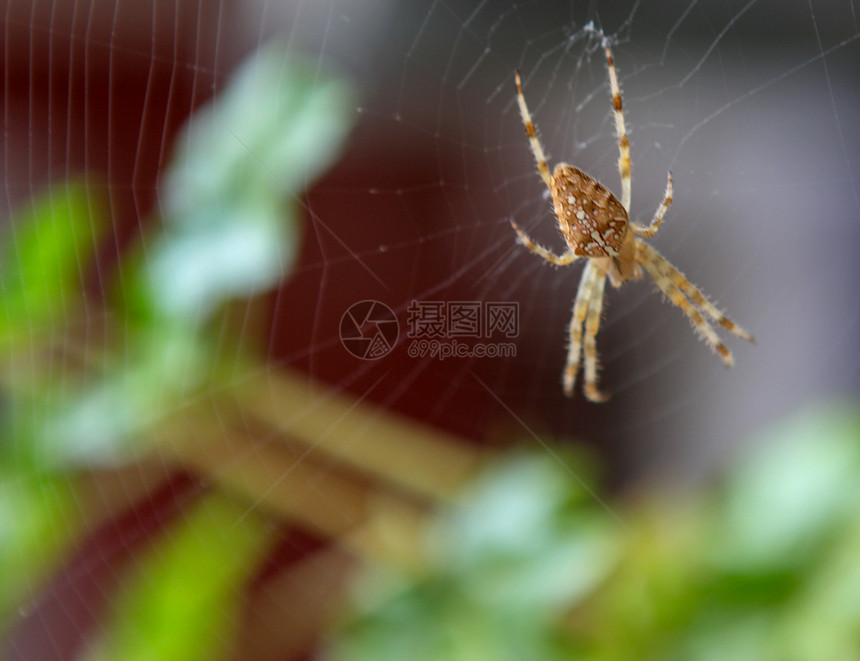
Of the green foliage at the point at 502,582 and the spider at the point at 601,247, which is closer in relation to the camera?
the green foliage at the point at 502,582

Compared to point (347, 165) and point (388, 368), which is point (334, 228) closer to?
point (347, 165)

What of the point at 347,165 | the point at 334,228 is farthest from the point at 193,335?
the point at 347,165

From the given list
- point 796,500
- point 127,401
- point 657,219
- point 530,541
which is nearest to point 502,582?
point 530,541

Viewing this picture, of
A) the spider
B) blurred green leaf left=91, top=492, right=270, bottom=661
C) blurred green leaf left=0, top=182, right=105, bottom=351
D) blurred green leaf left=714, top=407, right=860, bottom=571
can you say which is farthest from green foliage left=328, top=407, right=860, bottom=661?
blurred green leaf left=0, top=182, right=105, bottom=351

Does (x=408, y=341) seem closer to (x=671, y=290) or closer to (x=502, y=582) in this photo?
(x=671, y=290)

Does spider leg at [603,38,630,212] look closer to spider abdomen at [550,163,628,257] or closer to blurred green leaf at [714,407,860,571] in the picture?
A: spider abdomen at [550,163,628,257]

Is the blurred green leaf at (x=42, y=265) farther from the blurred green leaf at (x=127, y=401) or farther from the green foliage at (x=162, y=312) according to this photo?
the blurred green leaf at (x=127, y=401)

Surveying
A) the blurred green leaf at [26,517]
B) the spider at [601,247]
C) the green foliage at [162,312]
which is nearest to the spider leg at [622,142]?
the spider at [601,247]
